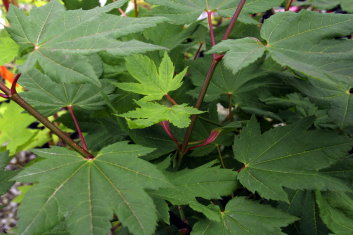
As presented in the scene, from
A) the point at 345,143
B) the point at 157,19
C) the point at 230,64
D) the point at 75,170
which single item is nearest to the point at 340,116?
the point at 345,143

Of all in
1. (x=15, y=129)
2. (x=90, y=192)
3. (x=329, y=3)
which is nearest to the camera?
(x=90, y=192)

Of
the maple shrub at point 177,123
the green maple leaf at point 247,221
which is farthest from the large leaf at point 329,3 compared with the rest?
the green maple leaf at point 247,221

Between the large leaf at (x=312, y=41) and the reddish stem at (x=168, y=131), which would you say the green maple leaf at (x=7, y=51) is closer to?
the reddish stem at (x=168, y=131)

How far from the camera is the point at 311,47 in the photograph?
2.39 feet

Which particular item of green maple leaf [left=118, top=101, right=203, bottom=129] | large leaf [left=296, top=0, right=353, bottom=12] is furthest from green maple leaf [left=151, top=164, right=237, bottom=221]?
large leaf [left=296, top=0, right=353, bottom=12]

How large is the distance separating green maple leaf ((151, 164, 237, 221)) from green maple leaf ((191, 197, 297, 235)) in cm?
5

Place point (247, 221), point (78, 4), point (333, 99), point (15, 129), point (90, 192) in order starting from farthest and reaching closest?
point (15, 129)
point (78, 4)
point (333, 99)
point (247, 221)
point (90, 192)

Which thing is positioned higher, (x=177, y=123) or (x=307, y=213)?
(x=177, y=123)

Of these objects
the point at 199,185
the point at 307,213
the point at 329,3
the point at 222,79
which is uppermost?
the point at 329,3

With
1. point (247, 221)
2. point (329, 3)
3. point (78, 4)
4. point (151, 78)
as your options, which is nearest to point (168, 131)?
point (151, 78)

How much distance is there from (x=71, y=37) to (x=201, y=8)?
0.40m

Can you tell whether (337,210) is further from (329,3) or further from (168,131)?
(329,3)

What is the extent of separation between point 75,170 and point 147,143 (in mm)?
232

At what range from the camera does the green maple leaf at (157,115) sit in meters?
0.71
